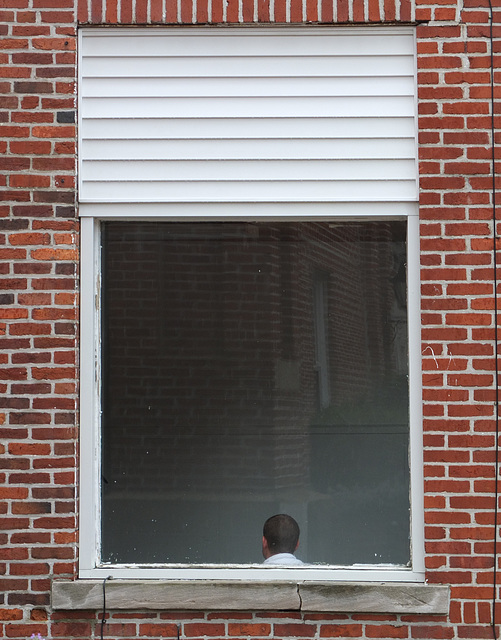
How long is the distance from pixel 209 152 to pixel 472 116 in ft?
4.62

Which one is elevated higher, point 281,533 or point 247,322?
point 247,322

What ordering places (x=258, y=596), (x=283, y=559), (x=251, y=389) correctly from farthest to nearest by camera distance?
(x=251, y=389) → (x=283, y=559) → (x=258, y=596)

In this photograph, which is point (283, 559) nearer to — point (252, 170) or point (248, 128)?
point (252, 170)

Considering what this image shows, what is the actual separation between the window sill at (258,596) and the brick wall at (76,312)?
7 centimetres

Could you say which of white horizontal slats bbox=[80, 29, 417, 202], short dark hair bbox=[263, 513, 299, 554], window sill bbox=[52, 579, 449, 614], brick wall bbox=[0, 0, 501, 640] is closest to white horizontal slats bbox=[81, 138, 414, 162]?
white horizontal slats bbox=[80, 29, 417, 202]

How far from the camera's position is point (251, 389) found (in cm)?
498

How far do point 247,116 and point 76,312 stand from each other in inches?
55.0

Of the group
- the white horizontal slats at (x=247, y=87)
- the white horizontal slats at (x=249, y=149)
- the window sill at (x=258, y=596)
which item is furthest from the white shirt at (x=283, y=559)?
the white horizontal slats at (x=247, y=87)

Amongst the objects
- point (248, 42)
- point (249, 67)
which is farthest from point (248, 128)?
point (248, 42)

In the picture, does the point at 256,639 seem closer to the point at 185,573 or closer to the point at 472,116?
the point at 185,573

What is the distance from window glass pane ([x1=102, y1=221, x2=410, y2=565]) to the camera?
4855mm

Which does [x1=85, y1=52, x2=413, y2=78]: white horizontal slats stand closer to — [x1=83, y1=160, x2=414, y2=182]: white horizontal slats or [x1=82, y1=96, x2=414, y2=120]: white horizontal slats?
[x1=82, y1=96, x2=414, y2=120]: white horizontal slats

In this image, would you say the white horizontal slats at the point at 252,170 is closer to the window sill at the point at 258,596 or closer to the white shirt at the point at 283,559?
the white shirt at the point at 283,559

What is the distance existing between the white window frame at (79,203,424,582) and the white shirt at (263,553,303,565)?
0.17 feet
